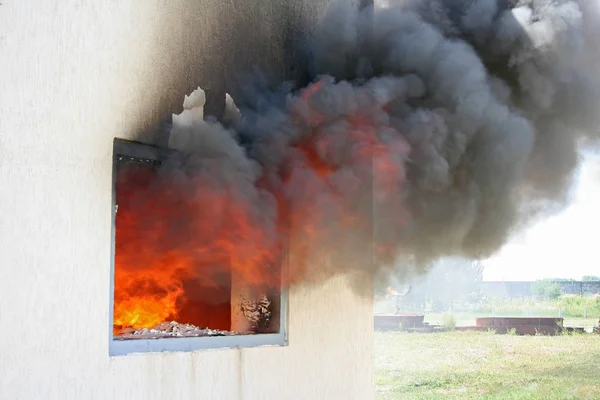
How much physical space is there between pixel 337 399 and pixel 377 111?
1885mm

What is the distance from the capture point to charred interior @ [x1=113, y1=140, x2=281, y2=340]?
4199mm

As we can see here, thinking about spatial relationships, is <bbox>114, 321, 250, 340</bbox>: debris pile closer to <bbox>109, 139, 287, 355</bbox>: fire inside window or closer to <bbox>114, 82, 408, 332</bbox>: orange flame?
<bbox>109, 139, 287, 355</bbox>: fire inside window

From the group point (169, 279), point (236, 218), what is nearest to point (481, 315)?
point (169, 279)

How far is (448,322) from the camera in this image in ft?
75.2

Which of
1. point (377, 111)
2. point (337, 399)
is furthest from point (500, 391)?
point (377, 111)

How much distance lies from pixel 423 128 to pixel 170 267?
5.36 feet

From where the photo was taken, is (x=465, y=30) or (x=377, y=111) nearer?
(x=377, y=111)

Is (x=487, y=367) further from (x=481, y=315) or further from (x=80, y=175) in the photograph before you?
(x=80, y=175)

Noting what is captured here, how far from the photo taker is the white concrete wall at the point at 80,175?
343cm

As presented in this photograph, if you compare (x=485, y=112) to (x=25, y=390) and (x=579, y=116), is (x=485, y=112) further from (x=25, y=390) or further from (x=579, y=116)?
(x=25, y=390)

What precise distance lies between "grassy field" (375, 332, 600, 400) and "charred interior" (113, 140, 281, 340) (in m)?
11.0

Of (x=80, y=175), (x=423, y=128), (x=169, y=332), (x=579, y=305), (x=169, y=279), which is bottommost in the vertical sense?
(x=579, y=305)

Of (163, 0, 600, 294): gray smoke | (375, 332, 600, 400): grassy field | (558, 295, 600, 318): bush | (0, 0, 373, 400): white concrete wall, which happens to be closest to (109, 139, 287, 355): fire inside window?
(0, 0, 373, 400): white concrete wall

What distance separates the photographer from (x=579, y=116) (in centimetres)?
509
